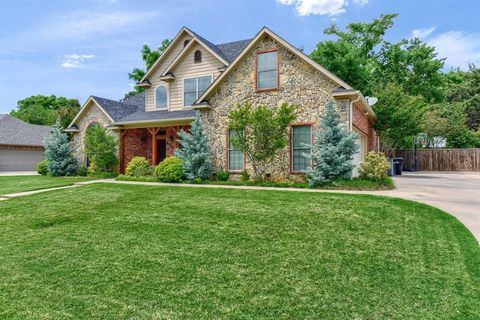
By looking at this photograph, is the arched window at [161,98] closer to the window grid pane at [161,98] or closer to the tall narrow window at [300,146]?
the window grid pane at [161,98]

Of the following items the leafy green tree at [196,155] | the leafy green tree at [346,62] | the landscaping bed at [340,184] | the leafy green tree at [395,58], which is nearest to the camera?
the landscaping bed at [340,184]

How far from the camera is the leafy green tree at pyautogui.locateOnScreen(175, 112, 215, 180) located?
46.3 feet

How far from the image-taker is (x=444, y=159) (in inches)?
1121

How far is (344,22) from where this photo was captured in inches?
1292

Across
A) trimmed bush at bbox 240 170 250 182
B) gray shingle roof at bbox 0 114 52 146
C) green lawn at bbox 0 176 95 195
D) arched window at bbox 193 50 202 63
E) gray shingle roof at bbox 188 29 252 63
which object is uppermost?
gray shingle roof at bbox 188 29 252 63

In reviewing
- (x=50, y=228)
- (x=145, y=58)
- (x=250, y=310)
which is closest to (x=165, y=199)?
(x=50, y=228)

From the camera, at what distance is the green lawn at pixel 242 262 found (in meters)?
3.82

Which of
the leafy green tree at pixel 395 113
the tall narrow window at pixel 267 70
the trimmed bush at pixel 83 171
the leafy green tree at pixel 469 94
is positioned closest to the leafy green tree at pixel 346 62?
the leafy green tree at pixel 395 113

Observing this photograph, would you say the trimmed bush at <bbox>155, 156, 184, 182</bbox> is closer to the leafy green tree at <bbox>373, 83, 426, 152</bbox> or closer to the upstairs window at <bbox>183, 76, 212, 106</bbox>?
the upstairs window at <bbox>183, 76, 212, 106</bbox>

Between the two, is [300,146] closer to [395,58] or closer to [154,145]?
[154,145]

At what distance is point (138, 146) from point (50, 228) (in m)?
13.5

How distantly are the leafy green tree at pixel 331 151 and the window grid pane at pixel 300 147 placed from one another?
3.51 feet

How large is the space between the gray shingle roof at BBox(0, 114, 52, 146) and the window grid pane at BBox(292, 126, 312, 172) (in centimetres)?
2826

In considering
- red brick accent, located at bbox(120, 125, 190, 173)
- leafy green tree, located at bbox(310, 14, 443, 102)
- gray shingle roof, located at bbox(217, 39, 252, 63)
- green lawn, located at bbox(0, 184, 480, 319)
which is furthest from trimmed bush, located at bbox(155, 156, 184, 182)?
leafy green tree, located at bbox(310, 14, 443, 102)
